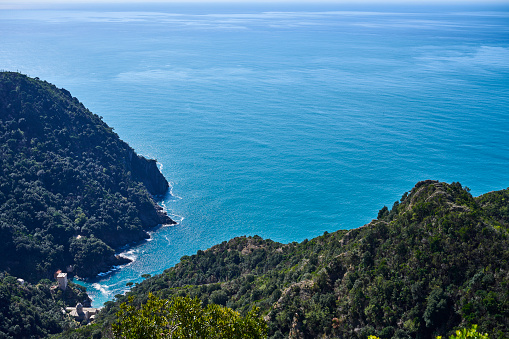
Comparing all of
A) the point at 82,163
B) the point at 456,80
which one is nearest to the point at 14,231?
the point at 82,163

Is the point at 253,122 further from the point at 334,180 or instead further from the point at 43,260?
the point at 43,260

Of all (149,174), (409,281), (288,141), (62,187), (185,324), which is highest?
(288,141)

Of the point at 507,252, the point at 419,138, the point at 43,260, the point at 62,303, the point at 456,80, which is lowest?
the point at 62,303

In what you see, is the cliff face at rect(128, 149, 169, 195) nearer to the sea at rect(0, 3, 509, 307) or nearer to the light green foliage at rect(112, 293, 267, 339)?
the sea at rect(0, 3, 509, 307)

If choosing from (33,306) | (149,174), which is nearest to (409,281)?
(33,306)

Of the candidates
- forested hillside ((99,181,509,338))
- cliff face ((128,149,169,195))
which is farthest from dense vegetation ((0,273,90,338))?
cliff face ((128,149,169,195))

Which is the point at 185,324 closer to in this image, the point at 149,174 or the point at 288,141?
the point at 149,174

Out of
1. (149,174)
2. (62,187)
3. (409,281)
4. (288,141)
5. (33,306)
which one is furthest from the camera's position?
(288,141)

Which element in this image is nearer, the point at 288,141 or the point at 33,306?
the point at 33,306
